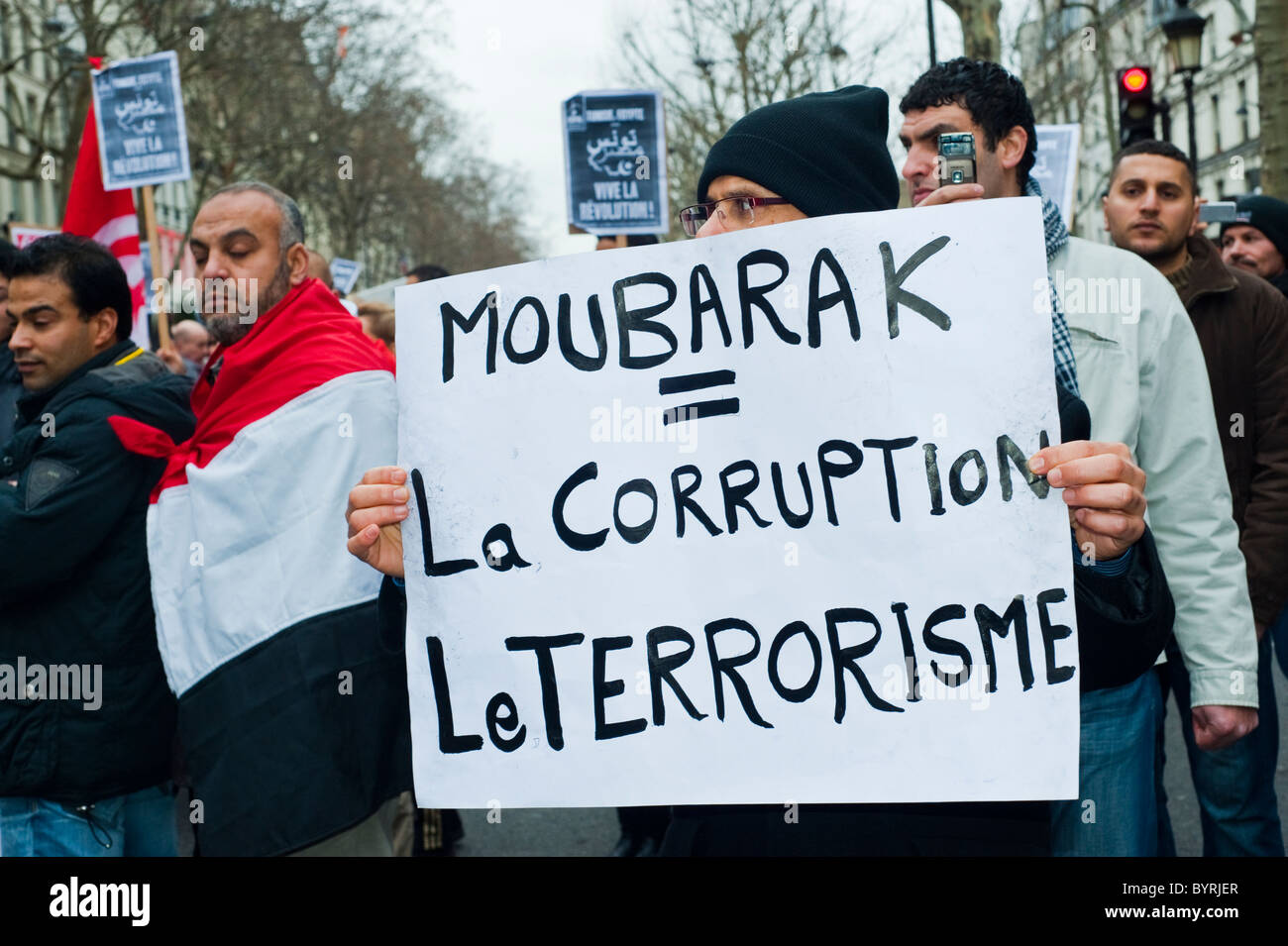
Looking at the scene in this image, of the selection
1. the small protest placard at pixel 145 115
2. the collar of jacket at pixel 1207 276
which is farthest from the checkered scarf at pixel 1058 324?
the small protest placard at pixel 145 115

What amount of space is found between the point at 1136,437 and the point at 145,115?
23.6 feet

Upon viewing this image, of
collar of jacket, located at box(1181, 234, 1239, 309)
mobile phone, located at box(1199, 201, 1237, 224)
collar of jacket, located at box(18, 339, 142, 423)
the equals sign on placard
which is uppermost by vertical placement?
mobile phone, located at box(1199, 201, 1237, 224)

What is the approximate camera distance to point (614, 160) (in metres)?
9.91

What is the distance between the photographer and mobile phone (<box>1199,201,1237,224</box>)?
500 centimetres

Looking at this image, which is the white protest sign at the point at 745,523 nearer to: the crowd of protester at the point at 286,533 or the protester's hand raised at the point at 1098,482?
the protester's hand raised at the point at 1098,482

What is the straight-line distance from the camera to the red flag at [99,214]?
6887mm

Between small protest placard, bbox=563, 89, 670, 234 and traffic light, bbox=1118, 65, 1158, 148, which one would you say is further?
small protest placard, bbox=563, 89, 670, 234

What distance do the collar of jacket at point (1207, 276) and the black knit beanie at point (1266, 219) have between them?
181 centimetres

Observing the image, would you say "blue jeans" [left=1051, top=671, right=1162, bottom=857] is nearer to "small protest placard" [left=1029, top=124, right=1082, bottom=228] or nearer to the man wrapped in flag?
the man wrapped in flag

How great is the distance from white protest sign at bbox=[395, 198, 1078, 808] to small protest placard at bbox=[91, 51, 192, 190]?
666 centimetres

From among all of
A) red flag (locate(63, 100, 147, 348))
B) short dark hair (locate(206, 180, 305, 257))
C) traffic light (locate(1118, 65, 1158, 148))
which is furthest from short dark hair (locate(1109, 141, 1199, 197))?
traffic light (locate(1118, 65, 1158, 148))

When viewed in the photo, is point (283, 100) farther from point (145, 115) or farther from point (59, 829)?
point (59, 829)

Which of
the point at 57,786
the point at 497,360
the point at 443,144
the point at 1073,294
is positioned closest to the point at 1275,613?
the point at 1073,294

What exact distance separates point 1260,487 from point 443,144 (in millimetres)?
41414
